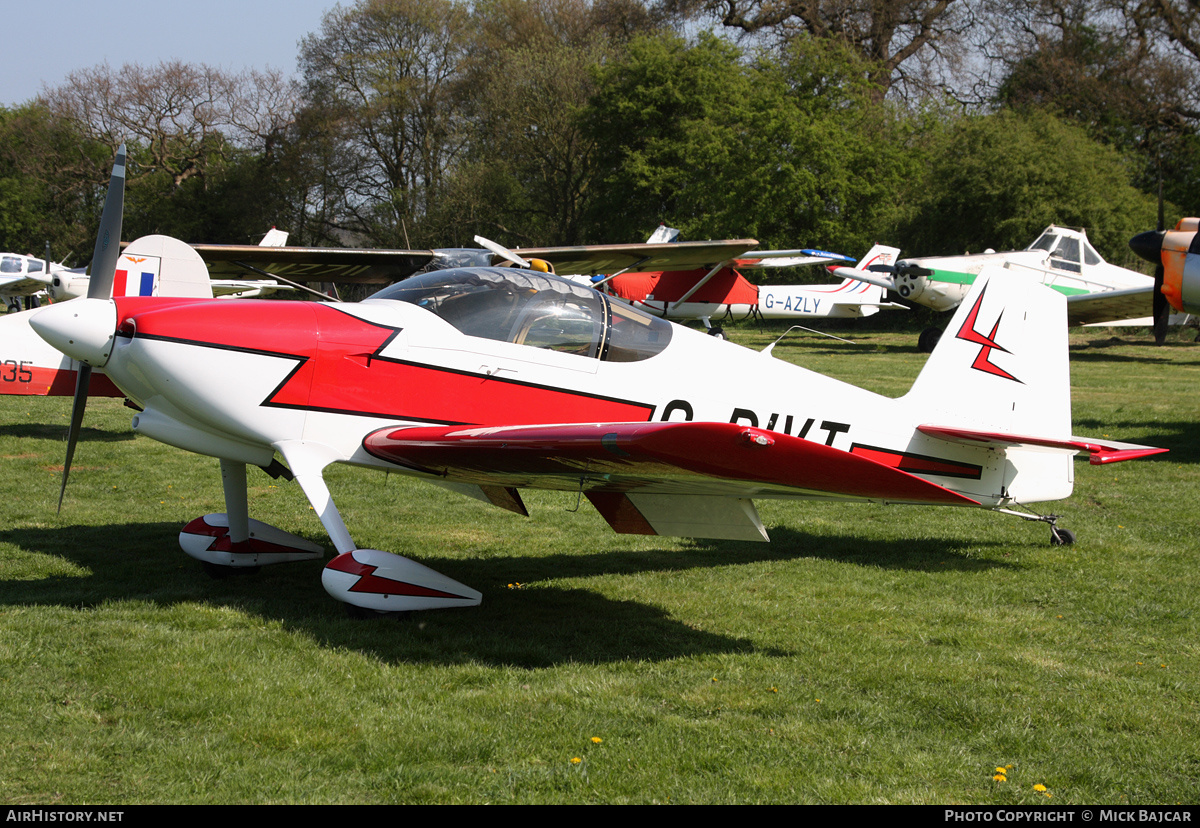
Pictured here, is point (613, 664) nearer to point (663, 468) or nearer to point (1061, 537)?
point (663, 468)

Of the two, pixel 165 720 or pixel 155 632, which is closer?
pixel 165 720

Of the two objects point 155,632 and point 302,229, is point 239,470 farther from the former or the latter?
point 302,229

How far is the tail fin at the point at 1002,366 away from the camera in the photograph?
5973 mm

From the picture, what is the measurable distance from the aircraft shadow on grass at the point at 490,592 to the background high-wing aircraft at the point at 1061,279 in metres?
16.4

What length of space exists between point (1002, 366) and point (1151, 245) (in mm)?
5991

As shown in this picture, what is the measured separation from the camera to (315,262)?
714 inches

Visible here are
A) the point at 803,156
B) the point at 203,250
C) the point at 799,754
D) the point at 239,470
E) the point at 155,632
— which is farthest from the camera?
the point at 803,156

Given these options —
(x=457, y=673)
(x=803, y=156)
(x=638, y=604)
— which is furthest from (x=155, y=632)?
(x=803, y=156)

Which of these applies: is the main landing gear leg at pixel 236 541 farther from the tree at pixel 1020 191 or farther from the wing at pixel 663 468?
the tree at pixel 1020 191

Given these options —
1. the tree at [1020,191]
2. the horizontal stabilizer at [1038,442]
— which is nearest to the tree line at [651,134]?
the tree at [1020,191]

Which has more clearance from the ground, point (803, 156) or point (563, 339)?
point (803, 156)

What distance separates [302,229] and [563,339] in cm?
4913

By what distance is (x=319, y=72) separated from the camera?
164 feet

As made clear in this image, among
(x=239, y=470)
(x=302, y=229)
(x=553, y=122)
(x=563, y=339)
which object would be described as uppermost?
(x=553, y=122)
